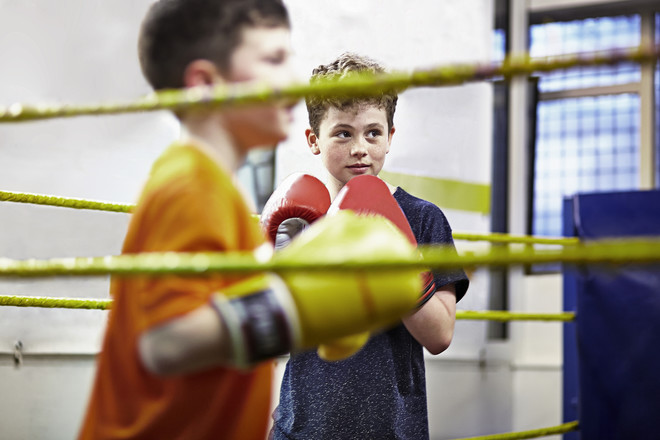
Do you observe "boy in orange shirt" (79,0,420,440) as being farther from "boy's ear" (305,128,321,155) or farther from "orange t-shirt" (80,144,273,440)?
"boy's ear" (305,128,321,155)

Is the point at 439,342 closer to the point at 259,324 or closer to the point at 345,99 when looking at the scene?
the point at 345,99

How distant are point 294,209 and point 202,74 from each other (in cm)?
42

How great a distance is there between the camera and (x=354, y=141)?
1045 mm

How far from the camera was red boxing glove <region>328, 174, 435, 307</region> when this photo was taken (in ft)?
2.72

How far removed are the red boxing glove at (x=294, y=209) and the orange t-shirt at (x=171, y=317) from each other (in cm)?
41

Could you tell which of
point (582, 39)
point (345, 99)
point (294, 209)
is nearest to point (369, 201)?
point (294, 209)

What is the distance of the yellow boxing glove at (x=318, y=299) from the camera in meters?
0.47

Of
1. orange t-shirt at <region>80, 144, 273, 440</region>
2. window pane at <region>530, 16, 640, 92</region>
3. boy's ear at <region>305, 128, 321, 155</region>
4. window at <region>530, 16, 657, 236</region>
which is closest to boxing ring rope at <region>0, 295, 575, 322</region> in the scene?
boy's ear at <region>305, 128, 321, 155</region>

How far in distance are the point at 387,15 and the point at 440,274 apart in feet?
7.42

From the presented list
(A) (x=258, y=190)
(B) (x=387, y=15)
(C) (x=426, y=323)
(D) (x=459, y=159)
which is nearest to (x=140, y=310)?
(C) (x=426, y=323)

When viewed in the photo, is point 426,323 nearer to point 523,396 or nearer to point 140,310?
point 140,310

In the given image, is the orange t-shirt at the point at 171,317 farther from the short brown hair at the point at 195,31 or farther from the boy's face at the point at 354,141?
the boy's face at the point at 354,141

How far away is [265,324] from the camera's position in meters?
0.47

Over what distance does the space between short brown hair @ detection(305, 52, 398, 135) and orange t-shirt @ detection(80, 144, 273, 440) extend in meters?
0.53
